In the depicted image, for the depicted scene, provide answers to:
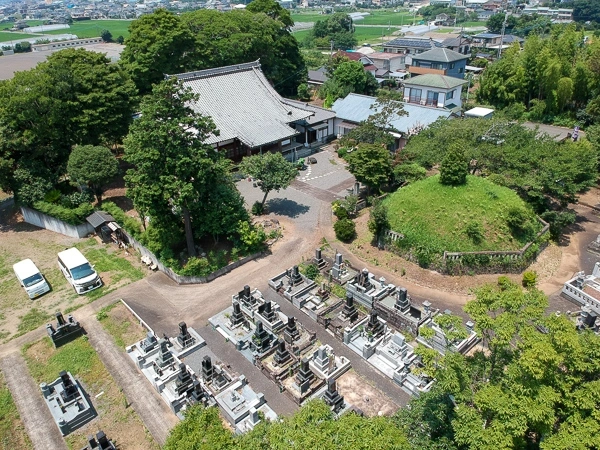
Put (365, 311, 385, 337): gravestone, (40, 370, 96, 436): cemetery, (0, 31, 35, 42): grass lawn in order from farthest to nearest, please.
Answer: (0, 31, 35, 42): grass lawn < (365, 311, 385, 337): gravestone < (40, 370, 96, 436): cemetery

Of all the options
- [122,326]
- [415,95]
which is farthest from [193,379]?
[415,95]

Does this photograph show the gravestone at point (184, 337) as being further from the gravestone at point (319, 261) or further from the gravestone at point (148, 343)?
the gravestone at point (319, 261)

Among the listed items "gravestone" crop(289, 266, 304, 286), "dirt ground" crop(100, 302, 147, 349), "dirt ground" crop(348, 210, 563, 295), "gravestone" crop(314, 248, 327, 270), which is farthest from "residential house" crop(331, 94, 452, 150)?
"dirt ground" crop(100, 302, 147, 349)

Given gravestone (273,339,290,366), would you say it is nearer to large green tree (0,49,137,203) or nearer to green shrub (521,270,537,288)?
green shrub (521,270,537,288)

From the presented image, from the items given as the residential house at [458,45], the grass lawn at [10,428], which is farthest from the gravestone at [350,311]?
the residential house at [458,45]

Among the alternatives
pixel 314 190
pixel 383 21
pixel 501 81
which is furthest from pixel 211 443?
pixel 383 21

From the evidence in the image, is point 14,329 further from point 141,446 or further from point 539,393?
point 539,393

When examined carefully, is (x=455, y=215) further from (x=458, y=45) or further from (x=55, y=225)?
(x=458, y=45)
